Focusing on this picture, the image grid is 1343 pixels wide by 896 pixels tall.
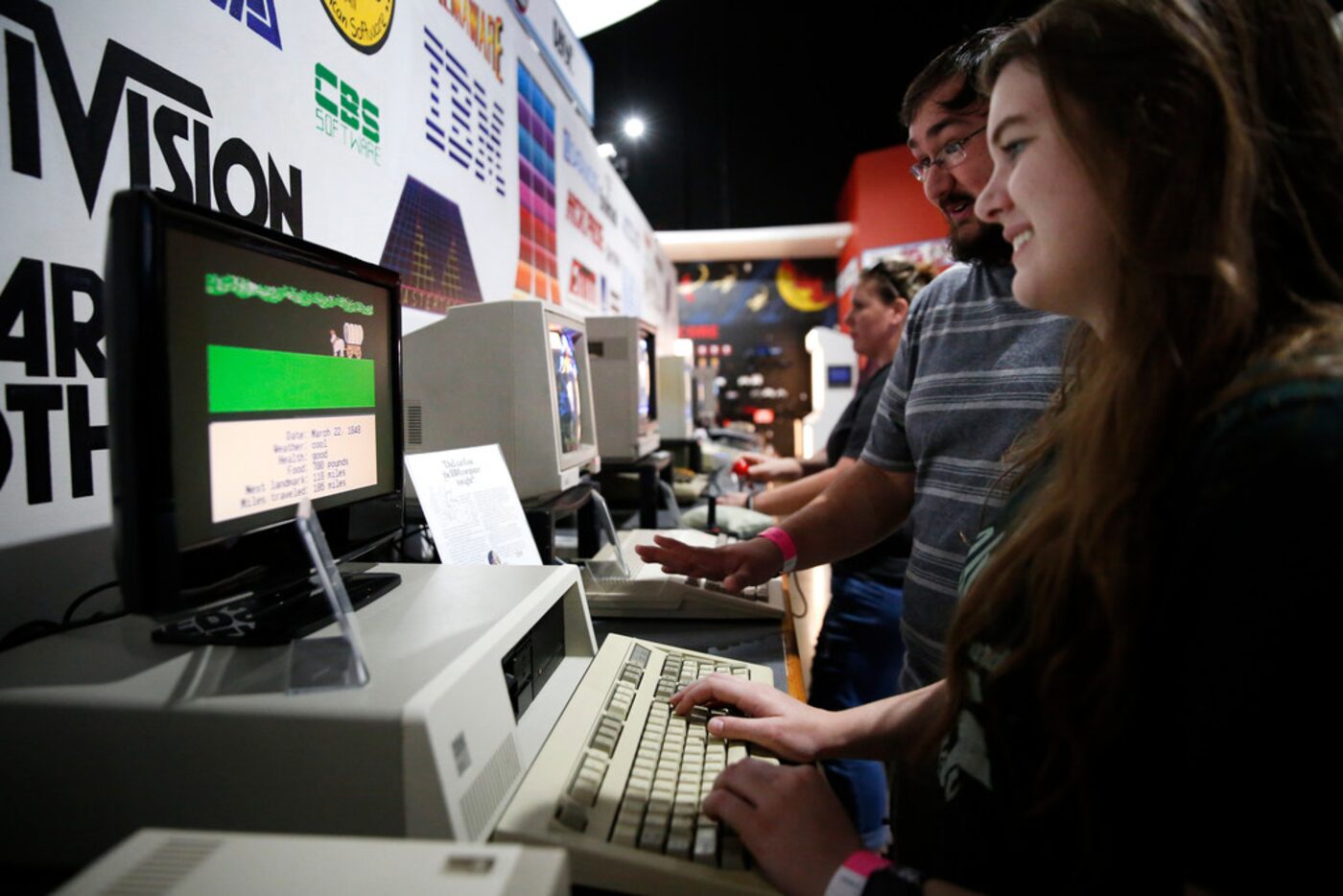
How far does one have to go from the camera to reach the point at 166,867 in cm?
41

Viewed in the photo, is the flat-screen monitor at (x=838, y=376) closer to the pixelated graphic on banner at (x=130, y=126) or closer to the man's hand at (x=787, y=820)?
the pixelated graphic on banner at (x=130, y=126)

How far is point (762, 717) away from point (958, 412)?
653mm

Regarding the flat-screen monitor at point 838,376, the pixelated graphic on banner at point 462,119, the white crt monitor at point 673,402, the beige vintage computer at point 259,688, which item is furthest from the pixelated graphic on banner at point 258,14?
the flat-screen monitor at point 838,376

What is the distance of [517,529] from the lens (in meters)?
1.16

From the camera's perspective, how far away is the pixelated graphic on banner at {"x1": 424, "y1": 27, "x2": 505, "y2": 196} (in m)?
1.87

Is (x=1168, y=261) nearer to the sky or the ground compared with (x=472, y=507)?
nearer to the sky

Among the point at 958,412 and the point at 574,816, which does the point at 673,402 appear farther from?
the point at 574,816

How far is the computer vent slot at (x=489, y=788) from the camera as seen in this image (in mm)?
531

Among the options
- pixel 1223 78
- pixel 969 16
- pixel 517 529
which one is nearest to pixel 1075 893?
pixel 1223 78

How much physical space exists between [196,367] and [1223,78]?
31.3 inches

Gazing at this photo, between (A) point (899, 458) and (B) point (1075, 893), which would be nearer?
(B) point (1075, 893)

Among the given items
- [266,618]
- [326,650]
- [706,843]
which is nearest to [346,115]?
[266,618]

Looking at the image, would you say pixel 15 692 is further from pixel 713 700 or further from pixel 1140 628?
pixel 1140 628

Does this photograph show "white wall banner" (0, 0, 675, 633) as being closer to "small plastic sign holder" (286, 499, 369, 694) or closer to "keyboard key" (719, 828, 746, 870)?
"small plastic sign holder" (286, 499, 369, 694)
